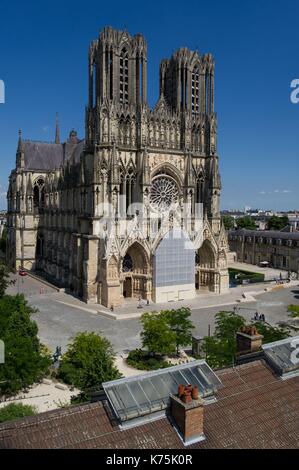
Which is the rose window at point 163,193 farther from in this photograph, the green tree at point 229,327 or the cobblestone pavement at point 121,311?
the green tree at point 229,327

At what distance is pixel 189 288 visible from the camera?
51.8 meters

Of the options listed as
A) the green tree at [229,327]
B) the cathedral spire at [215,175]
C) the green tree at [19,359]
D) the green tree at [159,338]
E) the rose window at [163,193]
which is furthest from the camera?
the cathedral spire at [215,175]

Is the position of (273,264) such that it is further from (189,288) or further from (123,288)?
(123,288)

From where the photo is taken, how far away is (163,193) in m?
54.2

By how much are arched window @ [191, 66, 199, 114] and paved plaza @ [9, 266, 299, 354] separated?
2527 cm

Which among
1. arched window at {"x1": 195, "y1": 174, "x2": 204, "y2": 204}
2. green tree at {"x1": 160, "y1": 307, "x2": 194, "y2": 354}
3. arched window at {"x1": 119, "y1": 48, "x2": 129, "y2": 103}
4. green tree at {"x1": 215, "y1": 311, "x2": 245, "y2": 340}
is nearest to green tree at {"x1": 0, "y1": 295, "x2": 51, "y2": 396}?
green tree at {"x1": 160, "y1": 307, "x2": 194, "y2": 354}

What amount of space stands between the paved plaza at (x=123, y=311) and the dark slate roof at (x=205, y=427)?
68.8 feet

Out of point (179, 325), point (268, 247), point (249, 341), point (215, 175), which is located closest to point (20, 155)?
point (215, 175)

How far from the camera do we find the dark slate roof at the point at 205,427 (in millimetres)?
10125

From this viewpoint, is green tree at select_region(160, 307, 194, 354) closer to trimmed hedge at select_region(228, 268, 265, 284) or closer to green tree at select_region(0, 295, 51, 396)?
green tree at select_region(0, 295, 51, 396)

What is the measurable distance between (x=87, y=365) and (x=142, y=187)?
96.8 ft

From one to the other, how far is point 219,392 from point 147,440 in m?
3.09


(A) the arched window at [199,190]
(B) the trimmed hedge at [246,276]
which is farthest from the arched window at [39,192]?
(B) the trimmed hedge at [246,276]
